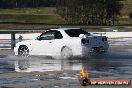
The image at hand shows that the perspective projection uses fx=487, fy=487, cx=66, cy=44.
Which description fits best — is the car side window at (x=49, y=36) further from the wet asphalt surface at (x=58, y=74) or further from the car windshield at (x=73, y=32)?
the wet asphalt surface at (x=58, y=74)

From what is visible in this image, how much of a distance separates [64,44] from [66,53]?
0.42 metres

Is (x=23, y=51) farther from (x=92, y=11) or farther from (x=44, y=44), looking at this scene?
(x=92, y=11)

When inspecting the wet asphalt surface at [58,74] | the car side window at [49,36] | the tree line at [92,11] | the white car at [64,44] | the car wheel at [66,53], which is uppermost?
the tree line at [92,11]

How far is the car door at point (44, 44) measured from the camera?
22.3 meters

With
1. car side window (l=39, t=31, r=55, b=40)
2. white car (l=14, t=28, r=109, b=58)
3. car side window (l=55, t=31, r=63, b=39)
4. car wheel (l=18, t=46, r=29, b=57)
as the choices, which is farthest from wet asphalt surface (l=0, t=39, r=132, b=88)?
car wheel (l=18, t=46, r=29, b=57)

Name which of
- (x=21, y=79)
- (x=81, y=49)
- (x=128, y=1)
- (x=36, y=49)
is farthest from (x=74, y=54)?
(x=128, y=1)

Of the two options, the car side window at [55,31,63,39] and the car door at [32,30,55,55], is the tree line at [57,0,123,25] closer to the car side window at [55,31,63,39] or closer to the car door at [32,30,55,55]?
the car door at [32,30,55,55]

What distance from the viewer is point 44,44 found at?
22.5m

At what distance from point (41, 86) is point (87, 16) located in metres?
103

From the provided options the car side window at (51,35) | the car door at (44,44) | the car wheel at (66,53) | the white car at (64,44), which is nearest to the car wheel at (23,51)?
the white car at (64,44)

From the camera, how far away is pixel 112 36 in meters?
44.4

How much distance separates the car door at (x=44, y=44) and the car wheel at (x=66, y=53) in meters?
0.79

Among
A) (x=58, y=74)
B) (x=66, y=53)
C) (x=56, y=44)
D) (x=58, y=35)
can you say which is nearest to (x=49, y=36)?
(x=58, y=35)

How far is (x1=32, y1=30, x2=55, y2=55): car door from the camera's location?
22.3m
